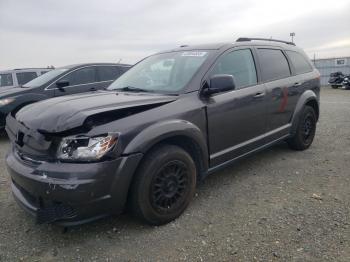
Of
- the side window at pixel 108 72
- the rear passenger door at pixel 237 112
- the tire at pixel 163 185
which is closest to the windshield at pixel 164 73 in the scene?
the rear passenger door at pixel 237 112

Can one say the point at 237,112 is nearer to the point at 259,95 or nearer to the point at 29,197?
the point at 259,95

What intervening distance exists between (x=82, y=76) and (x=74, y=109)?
5320 millimetres

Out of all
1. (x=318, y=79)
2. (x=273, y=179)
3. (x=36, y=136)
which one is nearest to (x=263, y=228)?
A: (x=273, y=179)

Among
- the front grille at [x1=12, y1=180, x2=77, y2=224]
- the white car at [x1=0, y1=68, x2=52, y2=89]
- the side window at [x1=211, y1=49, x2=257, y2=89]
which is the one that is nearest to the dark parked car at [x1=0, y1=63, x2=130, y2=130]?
the white car at [x1=0, y1=68, x2=52, y2=89]

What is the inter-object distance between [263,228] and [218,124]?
1.17 metres

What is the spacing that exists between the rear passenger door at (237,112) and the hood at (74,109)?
0.60 meters

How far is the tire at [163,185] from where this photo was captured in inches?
115

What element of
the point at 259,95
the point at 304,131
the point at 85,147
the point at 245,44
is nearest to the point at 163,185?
the point at 85,147

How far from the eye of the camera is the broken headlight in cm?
265

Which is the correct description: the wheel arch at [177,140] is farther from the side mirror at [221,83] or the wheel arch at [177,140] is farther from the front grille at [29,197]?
the front grille at [29,197]

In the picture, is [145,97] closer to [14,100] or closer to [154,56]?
[154,56]

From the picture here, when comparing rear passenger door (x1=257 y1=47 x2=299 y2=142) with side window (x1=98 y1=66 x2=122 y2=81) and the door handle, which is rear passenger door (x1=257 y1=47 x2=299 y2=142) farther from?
side window (x1=98 y1=66 x2=122 y2=81)

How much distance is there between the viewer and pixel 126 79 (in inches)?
168

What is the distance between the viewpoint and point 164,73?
394 cm
